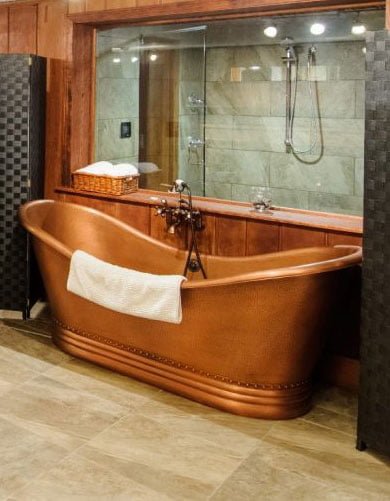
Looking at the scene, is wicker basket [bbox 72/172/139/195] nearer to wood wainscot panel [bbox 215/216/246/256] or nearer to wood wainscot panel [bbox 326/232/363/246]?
wood wainscot panel [bbox 215/216/246/256]

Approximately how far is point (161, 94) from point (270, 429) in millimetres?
2841

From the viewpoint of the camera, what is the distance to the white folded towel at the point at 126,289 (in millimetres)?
2967

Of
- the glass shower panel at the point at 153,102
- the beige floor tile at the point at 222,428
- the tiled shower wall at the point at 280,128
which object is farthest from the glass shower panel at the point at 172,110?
the beige floor tile at the point at 222,428

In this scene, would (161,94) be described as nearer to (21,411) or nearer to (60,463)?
(21,411)

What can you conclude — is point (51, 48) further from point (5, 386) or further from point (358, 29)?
point (5, 386)

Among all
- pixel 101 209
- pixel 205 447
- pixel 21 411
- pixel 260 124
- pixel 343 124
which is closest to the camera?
pixel 205 447

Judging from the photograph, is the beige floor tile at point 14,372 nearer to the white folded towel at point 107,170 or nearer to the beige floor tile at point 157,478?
the beige floor tile at point 157,478

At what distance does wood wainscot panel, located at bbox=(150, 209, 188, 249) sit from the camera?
3.79m

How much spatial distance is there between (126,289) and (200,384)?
58cm

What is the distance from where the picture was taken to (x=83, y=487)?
239cm

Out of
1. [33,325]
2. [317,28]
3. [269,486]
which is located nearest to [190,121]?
[317,28]

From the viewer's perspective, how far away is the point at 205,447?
2.71 metres

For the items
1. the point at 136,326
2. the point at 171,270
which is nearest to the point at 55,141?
Answer: the point at 171,270

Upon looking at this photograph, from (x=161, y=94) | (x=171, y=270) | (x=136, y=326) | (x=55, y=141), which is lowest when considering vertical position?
(x=136, y=326)
